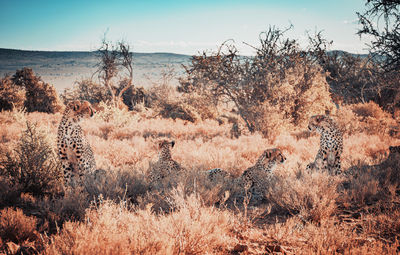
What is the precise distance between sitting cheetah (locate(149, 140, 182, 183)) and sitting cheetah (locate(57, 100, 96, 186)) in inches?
49.9

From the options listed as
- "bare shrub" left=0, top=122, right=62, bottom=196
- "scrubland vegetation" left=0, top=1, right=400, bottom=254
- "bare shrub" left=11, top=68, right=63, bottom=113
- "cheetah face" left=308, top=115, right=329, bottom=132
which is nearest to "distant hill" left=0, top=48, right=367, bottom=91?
"bare shrub" left=11, top=68, right=63, bottom=113

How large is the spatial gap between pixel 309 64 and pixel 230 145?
5.73 meters

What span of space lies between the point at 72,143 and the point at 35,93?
16542 mm

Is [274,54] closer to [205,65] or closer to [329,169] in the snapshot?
[205,65]

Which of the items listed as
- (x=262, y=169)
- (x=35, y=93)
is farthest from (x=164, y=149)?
(x=35, y=93)

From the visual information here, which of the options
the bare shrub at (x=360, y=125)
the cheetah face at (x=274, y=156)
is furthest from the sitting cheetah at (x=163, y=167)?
the bare shrub at (x=360, y=125)

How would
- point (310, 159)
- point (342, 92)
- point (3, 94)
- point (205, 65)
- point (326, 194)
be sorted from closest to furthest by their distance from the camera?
point (326, 194)
point (310, 159)
point (205, 65)
point (3, 94)
point (342, 92)

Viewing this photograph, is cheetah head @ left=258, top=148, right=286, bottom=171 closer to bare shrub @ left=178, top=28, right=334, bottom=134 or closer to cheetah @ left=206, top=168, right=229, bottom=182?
cheetah @ left=206, top=168, right=229, bottom=182

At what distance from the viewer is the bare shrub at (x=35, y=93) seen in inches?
679

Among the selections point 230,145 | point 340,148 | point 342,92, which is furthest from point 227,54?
point 342,92

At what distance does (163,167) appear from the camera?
16.9ft

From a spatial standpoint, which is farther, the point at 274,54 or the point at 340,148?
the point at 274,54

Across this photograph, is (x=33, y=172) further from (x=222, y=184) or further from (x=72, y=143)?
(x=222, y=184)

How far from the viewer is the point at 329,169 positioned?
4.84 meters
